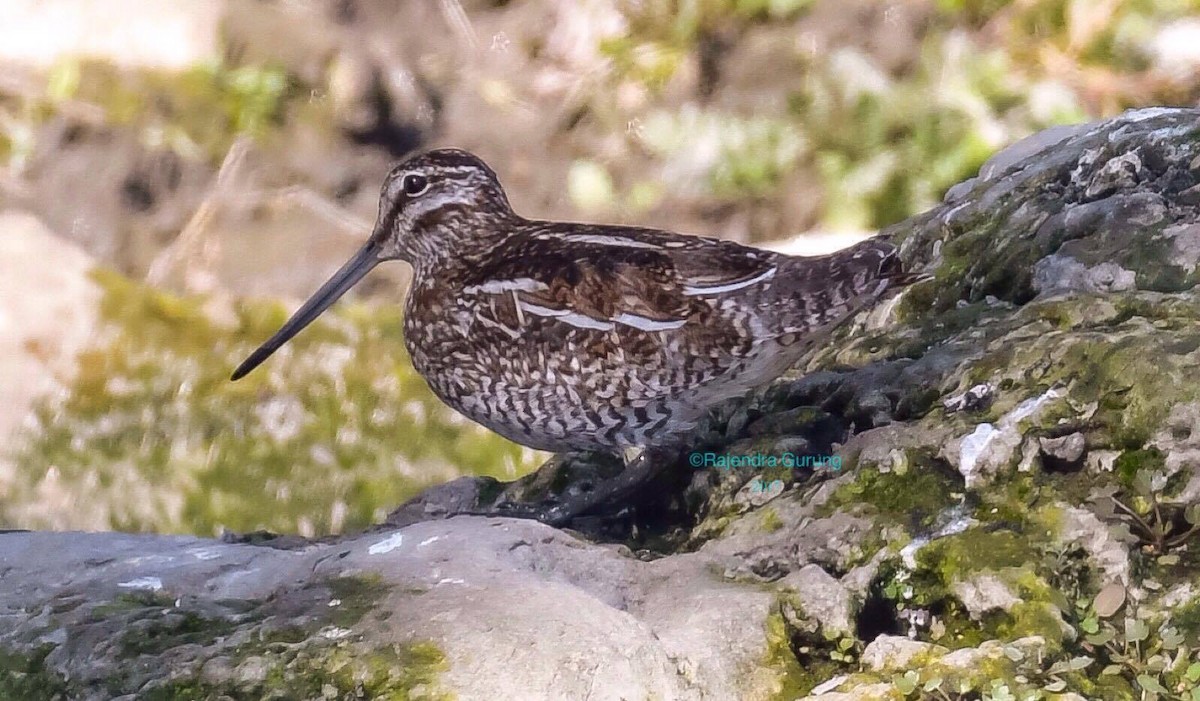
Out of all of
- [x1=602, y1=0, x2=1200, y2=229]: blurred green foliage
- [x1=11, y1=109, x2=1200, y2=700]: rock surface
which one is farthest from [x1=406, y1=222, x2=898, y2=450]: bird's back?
[x1=602, y1=0, x2=1200, y2=229]: blurred green foliage

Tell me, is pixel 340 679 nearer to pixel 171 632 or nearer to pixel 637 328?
pixel 171 632

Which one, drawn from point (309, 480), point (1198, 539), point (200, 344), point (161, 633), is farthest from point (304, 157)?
point (1198, 539)

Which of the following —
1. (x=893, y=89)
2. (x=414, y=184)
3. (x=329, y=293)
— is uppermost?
(x=893, y=89)

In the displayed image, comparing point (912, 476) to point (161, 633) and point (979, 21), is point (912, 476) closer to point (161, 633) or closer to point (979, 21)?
point (161, 633)

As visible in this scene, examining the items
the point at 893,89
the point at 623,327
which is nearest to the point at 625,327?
the point at 623,327

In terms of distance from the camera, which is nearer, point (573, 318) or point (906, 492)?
point (906, 492)

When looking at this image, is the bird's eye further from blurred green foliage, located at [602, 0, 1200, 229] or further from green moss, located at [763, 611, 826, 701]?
blurred green foliage, located at [602, 0, 1200, 229]
